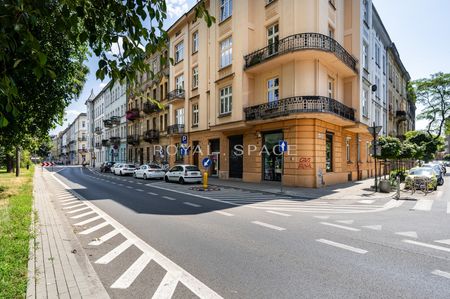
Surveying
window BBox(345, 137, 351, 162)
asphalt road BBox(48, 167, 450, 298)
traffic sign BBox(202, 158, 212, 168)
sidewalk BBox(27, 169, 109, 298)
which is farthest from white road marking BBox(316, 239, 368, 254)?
window BBox(345, 137, 351, 162)

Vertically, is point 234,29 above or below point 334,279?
above

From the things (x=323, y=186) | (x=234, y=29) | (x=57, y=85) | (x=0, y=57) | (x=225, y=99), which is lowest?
(x=323, y=186)

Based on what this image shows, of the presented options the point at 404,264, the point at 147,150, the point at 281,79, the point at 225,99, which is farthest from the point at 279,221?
the point at 147,150

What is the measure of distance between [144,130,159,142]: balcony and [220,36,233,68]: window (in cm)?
1498

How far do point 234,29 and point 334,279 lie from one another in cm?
2084

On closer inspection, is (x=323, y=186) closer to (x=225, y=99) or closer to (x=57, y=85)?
(x=225, y=99)

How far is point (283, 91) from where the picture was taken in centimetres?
1958

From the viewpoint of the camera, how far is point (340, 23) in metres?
22.3

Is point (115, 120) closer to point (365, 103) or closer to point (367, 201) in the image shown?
point (365, 103)

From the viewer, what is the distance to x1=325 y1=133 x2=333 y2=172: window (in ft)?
67.3

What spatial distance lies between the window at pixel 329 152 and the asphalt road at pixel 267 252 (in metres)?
10.4

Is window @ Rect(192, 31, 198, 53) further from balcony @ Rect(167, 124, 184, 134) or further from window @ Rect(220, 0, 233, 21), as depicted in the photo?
balcony @ Rect(167, 124, 184, 134)

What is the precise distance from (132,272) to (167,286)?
2.68 ft

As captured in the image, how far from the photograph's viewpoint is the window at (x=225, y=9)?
23.3 m
